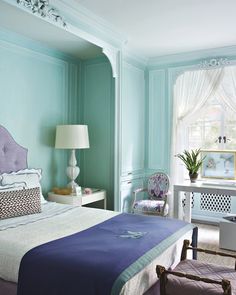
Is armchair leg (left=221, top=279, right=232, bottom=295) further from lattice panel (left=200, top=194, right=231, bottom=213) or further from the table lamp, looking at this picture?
lattice panel (left=200, top=194, right=231, bottom=213)

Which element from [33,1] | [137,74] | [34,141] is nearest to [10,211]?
[34,141]

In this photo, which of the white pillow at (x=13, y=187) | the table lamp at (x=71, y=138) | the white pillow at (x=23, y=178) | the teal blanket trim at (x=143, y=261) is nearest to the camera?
the teal blanket trim at (x=143, y=261)

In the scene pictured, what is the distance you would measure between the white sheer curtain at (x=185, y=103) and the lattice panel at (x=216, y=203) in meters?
0.47

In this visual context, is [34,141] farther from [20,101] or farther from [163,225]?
[163,225]

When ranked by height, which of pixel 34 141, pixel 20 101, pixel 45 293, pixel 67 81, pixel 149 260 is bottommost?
pixel 45 293

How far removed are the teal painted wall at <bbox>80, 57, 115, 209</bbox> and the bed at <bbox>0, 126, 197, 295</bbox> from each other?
1.44m

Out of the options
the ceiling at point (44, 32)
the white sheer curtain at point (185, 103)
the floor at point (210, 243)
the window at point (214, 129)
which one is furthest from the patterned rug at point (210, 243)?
the ceiling at point (44, 32)

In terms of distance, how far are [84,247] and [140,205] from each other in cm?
206

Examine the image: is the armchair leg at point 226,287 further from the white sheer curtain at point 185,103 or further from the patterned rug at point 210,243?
the white sheer curtain at point 185,103

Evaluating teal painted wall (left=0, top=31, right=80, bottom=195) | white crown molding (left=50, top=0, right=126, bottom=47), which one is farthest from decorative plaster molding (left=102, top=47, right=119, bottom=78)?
teal painted wall (left=0, top=31, right=80, bottom=195)

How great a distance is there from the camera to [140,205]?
12.6 feet

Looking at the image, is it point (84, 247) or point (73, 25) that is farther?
point (73, 25)

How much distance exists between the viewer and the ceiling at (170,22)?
2.77 m

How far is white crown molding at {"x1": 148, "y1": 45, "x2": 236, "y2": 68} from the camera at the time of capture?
13.3ft
